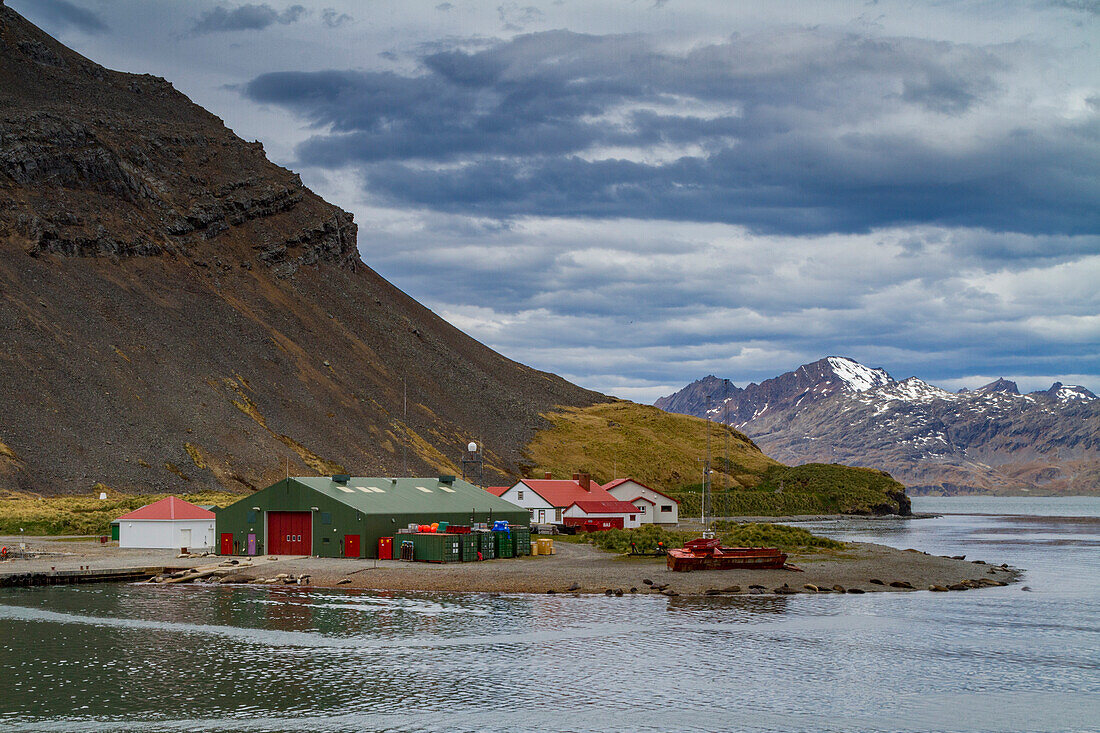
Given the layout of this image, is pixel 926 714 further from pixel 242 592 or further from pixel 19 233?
pixel 19 233

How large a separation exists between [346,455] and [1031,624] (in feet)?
336

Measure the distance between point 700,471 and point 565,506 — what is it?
7803cm

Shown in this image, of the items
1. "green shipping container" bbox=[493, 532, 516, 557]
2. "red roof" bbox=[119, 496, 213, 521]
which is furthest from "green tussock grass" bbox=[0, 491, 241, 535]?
"green shipping container" bbox=[493, 532, 516, 557]

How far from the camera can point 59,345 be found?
121938 mm

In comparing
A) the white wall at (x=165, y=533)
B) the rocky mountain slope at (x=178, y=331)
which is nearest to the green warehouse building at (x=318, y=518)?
the white wall at (x=165, y=533)

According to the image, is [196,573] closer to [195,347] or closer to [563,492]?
[563,492]

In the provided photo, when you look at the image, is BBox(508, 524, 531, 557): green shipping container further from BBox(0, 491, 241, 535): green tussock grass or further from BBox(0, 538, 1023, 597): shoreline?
BBox(0, 491, 241, 535): green tussock grass

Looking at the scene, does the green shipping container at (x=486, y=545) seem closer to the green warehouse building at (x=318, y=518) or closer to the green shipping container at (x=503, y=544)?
the green shipping container at (x=503, y=544)

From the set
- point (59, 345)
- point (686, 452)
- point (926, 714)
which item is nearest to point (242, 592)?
point (926, 714)

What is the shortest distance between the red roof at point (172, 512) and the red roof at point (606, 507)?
132ft

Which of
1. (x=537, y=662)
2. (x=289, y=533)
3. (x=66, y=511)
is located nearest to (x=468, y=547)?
(x=289, y=533)

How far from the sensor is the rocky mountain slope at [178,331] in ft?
371

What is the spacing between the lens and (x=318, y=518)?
64562 millimetres

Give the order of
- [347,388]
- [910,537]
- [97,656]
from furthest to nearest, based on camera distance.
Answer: [347,388] < [910,537] < [97,656]
